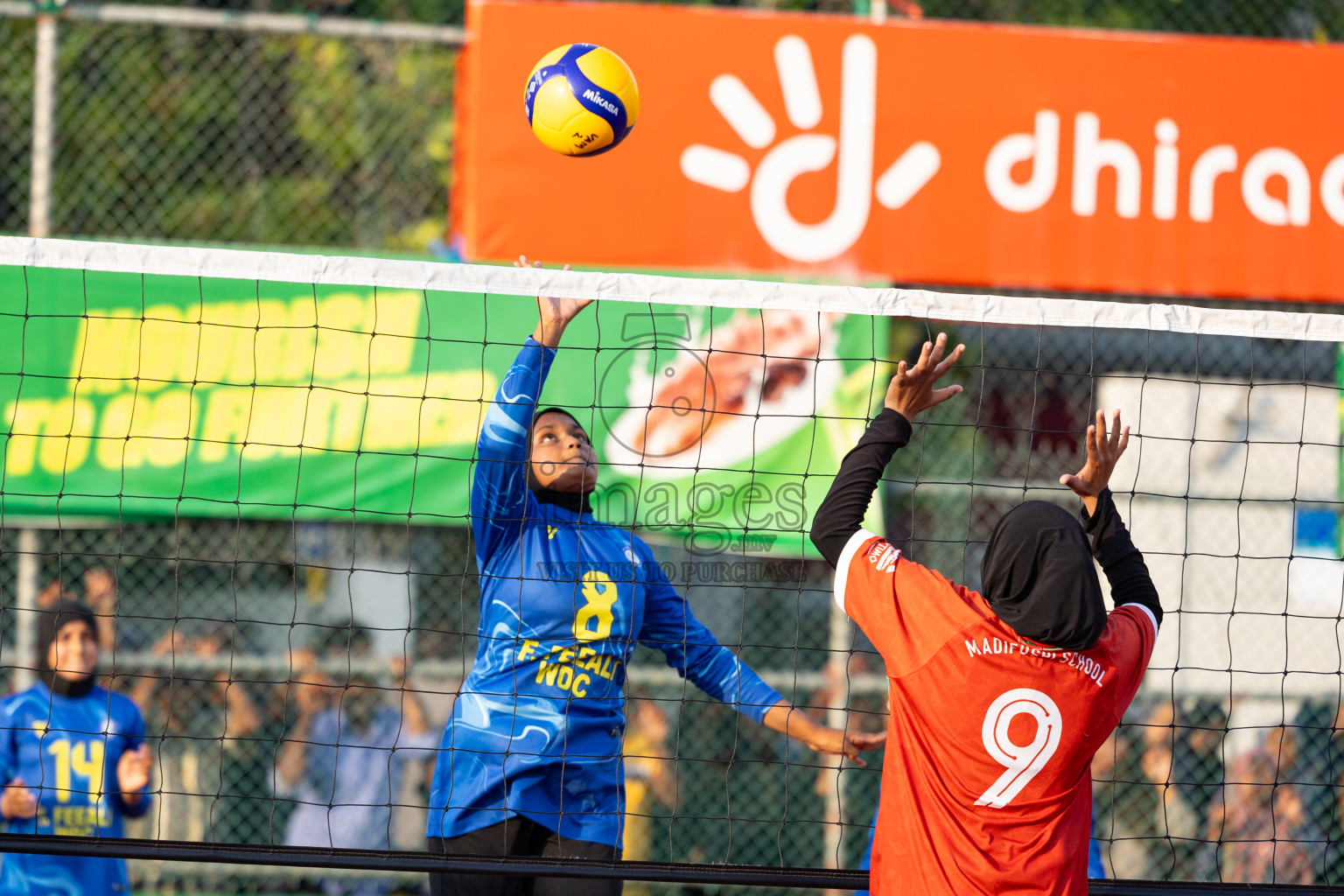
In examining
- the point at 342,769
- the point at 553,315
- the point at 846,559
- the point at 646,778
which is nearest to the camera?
the point at 846,559

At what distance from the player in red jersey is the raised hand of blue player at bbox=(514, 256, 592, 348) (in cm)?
107

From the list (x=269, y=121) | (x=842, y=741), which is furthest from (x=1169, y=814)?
(x=269, y=121)

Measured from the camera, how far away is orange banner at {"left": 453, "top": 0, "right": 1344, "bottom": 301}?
20.4 ft

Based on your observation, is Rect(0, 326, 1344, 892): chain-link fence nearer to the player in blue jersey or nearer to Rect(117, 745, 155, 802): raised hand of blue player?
the player in blue jersey

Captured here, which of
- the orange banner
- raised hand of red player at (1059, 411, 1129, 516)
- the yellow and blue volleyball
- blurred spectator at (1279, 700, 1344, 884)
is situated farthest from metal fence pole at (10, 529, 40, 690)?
blurred spectator at (1279, 700, 1344, 884)

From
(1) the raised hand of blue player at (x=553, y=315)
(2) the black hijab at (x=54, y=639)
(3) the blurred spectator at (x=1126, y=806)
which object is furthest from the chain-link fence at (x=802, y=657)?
(1) the raised hand of blue player at (x=553, y=315)

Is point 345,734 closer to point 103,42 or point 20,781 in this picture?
point 20,781

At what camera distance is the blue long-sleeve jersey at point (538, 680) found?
3621mm

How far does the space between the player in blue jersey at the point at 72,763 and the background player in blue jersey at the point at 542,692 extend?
207 centimetres

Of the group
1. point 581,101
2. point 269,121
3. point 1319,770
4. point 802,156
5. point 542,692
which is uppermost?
point 269,121

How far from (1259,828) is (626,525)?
151 inches

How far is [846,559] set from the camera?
2939 millimetres

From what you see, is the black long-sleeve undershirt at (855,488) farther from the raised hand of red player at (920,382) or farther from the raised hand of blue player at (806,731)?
the raised hand of blue player at (806,731)

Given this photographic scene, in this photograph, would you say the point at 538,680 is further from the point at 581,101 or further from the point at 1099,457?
the point at 581,101
